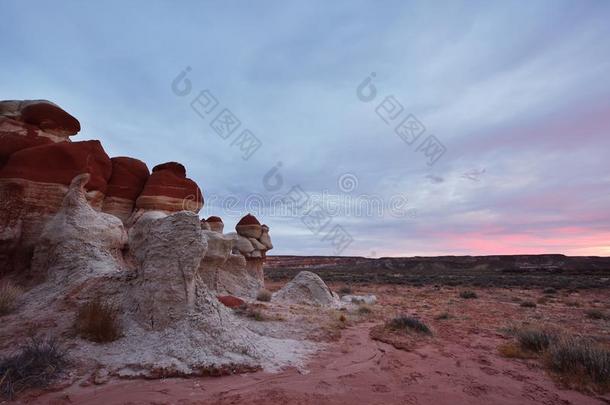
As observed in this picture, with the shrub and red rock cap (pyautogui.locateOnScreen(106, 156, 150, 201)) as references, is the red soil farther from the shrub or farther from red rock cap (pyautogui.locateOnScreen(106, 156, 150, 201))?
red rock cap (pyautogui.locateOnScreen(106, 156, 150, 201))

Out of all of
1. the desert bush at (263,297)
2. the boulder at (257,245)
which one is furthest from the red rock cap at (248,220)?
the desert bush at (263,297)

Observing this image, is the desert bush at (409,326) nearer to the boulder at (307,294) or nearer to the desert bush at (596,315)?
the boulder at (307,294)

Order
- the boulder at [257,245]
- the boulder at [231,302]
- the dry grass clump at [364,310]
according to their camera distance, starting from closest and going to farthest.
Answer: the boulder at [231,302], the dry grass clump at [364,310], the boulder at [257,245]

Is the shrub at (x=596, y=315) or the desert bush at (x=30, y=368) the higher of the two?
the desert bush at (x=30, y=368)

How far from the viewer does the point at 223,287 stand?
15398mm

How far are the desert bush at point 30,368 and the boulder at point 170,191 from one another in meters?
8.74

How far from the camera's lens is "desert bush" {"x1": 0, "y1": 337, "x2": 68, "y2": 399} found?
441 cm

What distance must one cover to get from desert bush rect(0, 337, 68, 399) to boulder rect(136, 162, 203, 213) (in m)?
8.74

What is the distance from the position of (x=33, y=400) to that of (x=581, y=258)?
8400cm

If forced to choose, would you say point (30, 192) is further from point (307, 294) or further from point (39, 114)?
point (307, 294)

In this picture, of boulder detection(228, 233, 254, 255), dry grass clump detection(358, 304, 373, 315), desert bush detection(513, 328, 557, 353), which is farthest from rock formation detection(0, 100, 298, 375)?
desert bush detection(513, 328, 557, 353)

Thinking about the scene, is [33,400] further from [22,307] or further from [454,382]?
[454,382]

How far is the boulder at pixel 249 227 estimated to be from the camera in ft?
68.5

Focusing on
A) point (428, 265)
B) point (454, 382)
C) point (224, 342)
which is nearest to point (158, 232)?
point (224, 342)
